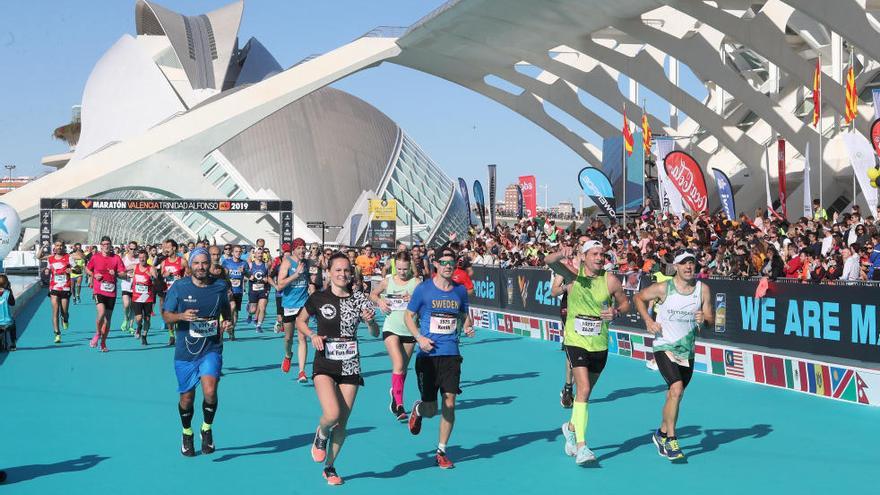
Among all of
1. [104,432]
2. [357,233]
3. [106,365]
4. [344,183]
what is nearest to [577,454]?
[104,432]

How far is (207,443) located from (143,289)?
9.62 metres

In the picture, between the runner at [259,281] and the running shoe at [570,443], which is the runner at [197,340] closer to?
the running shoe at [570,443]

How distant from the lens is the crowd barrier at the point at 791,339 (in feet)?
39.2

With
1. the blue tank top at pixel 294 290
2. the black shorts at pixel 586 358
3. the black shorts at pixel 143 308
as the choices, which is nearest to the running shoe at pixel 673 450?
the black shorts at pixel 586 358

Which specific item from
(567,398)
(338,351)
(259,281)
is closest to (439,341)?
(338,351)

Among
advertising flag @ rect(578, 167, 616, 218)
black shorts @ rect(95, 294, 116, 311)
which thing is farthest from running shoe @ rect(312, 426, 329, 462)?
advertising flag @ rect(578, 167, 616, 218)

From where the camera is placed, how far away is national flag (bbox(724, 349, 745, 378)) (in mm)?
14047

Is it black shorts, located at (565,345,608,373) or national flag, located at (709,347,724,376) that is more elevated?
black shorts, located at (565,345,608,373)

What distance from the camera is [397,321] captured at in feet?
36.0

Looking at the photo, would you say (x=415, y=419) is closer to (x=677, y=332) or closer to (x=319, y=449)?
(x=319, y=449)

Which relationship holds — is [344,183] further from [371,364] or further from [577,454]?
[577,454]

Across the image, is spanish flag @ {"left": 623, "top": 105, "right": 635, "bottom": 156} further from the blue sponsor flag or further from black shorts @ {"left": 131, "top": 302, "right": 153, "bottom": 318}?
black shorts @ {"left": 131, "top": 302, "right": 153, "bottom": 318}

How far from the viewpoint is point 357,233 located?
5675cm

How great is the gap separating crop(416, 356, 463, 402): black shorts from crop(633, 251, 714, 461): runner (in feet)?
5.20
